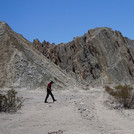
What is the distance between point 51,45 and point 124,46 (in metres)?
29.4

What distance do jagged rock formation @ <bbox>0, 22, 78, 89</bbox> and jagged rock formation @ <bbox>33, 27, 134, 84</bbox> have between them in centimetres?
2806

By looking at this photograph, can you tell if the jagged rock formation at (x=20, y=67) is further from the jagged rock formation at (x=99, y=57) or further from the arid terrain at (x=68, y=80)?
the jagged rock formation at (x=99, y=57)

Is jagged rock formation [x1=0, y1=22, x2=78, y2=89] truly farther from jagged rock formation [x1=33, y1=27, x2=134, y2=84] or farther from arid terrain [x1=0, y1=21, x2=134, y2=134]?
jagged rock formation [x1=33, y1=27, x2=134, y2=84]

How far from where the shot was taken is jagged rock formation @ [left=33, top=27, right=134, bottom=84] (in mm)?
56781

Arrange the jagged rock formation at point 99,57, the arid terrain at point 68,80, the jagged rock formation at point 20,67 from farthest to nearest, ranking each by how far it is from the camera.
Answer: the jagged rock formation at point 99,57, the jagged rock formation at point 20,67, the arid terrain at point 68,80

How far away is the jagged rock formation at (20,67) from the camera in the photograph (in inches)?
996

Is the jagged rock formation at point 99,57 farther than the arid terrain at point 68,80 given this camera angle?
Yes

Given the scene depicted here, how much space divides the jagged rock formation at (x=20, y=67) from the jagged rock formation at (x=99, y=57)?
28.1 metres

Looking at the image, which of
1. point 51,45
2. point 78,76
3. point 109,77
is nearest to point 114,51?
Result: point 109,77

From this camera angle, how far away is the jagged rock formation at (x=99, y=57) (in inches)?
2235

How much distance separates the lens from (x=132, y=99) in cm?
1121

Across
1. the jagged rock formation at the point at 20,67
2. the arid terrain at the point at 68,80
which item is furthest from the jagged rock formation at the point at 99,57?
the jagged rock formation at the point at 20,67

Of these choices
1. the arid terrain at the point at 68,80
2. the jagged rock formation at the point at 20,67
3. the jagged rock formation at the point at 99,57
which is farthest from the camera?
the jagged rock formation at the point at 99,57

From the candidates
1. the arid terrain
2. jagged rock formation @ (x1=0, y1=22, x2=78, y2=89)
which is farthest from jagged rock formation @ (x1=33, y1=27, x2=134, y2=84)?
jagged rock formation @ (x1=0, y1=22, x2=78, y2=89)
